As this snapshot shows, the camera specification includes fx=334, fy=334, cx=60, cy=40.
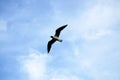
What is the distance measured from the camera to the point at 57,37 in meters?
67.5

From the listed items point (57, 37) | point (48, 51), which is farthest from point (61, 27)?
point (48, 51)

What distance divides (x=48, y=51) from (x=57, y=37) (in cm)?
466

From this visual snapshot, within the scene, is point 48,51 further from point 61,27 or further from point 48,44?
point 61,27

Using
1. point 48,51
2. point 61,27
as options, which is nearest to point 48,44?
point 48,51

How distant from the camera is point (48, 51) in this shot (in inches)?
2778

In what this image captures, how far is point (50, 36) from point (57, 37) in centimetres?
151

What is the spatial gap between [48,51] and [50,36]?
4.12m

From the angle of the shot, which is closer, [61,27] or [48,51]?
[61,27]

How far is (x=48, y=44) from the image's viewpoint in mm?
69938

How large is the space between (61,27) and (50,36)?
3.44 meters

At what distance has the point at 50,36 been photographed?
67.9m

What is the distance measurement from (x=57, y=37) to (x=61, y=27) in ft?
8.52

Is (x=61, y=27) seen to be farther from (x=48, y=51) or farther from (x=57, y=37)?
(x=48, y=51)
